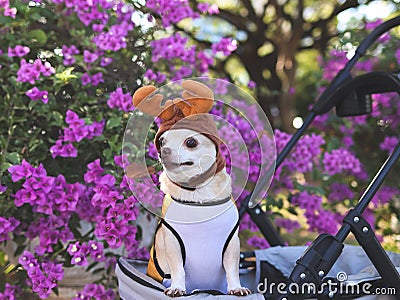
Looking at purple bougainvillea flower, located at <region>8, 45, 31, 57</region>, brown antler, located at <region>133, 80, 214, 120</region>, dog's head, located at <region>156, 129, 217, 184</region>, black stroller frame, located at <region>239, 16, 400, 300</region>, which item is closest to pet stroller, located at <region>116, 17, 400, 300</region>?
black stroller frame, located at <region>239, 16, 400, 300</region>

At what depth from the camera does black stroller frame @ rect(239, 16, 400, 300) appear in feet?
4.60

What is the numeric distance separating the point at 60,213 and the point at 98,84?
502 mm

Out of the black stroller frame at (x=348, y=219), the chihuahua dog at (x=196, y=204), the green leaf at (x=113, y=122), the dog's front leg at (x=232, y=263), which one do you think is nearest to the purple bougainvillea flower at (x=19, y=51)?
the green leaf at (x=113, y=122)

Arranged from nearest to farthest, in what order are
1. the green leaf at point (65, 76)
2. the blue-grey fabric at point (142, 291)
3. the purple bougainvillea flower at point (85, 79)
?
the blue-grey fabric at point (142, 291)
the green leaf at point (65, 76)
the purple bougainvillea flower at point (85, 79)

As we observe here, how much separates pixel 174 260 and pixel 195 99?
0.38m

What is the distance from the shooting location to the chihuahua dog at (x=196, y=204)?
1.40m

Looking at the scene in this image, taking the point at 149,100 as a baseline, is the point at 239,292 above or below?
below

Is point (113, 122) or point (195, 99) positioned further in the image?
point (113, 122)

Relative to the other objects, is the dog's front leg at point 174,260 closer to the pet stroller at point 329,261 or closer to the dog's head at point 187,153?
the pet stroller at point 329,261

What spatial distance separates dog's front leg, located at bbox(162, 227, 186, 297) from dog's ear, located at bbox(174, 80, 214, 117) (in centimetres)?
29

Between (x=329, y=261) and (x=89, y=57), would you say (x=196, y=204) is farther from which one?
(x=89, y=57)

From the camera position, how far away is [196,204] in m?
1.43

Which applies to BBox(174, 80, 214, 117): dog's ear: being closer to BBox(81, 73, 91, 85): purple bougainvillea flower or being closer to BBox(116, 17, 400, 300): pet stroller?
BBox(116, 17, 400, 300): pet stroller

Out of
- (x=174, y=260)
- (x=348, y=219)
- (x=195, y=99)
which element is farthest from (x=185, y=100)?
(x=348, y=219)
